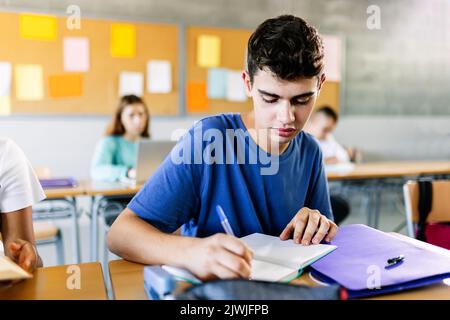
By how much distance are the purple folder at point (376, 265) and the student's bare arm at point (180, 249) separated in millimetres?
208

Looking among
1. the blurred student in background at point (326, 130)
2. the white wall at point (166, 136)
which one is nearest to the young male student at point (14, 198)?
the white wall at point (166, 136)

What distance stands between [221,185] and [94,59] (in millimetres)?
2958

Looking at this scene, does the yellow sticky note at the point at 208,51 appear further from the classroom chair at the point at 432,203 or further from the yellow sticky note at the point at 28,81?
the classroom chair at the point at 432,203

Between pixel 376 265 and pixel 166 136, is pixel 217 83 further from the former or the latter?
pixel 376 265

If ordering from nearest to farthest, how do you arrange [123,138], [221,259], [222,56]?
[221,259], [123,138], [222,56]

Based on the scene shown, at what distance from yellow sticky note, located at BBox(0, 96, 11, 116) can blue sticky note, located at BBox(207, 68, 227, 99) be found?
162 centimetres

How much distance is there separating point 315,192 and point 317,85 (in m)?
0.33

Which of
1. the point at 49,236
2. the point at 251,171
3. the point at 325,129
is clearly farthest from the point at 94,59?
the point at 251,171

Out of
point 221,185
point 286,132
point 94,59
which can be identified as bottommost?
point 221,185

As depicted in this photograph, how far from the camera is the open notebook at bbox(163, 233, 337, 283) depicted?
840 millimetres

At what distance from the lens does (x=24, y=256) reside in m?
0.97

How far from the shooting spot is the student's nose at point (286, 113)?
1.06 m
